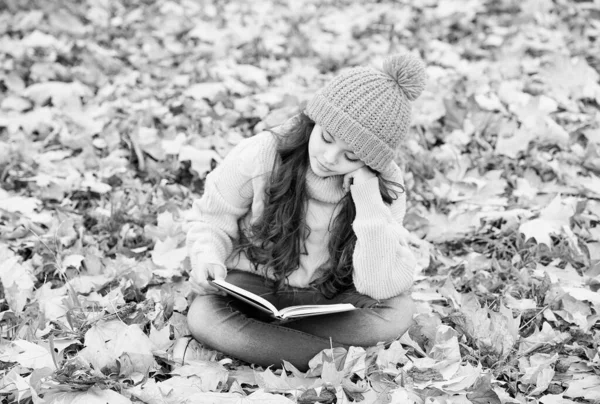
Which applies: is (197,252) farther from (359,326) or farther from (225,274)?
(359,326)

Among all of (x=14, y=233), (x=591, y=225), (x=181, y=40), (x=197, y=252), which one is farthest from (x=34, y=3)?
(x=591, y=225)

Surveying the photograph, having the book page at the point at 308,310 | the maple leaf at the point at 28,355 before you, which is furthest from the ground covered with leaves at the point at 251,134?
the book page at the point at 308,310

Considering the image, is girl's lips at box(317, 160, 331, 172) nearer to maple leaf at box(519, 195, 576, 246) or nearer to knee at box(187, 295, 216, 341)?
knee at box(187, 295, 216, 341)

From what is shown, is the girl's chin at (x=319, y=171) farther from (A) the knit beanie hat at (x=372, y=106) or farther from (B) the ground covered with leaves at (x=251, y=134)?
(B) the ground covered with leaves at (x=251, y=134)

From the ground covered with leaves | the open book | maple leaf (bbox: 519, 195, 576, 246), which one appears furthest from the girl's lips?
maple leaf (bbox: 519, 195, 576, 246)

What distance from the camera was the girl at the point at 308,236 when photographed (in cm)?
200

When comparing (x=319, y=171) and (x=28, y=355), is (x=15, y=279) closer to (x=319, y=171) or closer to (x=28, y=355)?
(x=28, y=355)

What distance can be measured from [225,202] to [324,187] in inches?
13.0

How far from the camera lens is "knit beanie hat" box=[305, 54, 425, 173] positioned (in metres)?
1.92

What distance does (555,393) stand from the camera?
2.04m

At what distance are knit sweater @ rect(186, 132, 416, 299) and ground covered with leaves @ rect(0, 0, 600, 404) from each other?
0.23 meters

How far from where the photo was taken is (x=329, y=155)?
1.98 m

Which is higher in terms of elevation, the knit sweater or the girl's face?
the girl's face

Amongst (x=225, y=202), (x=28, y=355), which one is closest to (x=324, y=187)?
(x=225, y=202)
